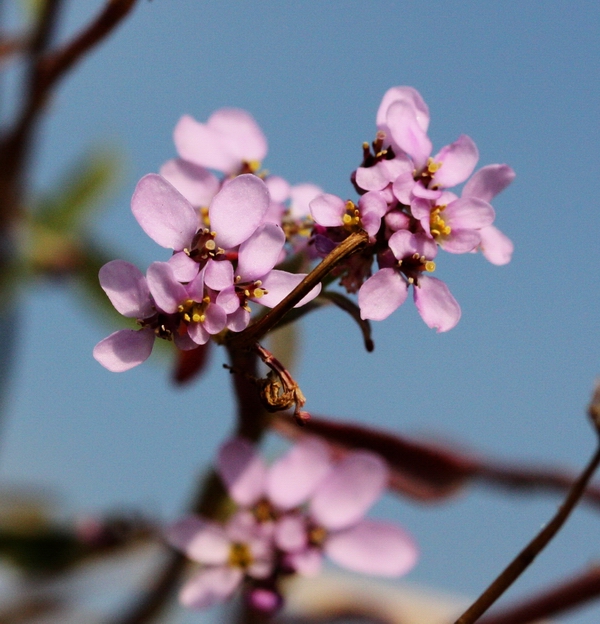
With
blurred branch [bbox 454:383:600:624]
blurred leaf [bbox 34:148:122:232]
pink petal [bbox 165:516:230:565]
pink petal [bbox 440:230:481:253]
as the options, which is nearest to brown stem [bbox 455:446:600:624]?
blurred branch [bbox 454:383:600:624]

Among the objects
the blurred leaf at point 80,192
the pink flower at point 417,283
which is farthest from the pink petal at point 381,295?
the blurred leaf at point 80,192

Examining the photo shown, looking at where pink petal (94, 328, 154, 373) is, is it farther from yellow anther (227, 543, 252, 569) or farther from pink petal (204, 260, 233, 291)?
yellow anther (227, 543, 252, 569)

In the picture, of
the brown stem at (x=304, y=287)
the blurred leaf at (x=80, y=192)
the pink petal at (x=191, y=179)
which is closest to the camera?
the brown stem at (x=304, y=287)

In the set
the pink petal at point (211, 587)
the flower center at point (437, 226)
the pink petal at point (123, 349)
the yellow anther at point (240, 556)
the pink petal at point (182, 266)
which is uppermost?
the flower center at point (437, 226)

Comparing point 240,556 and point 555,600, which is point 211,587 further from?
point 555,600

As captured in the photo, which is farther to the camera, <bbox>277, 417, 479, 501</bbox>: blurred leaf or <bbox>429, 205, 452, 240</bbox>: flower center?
<bbox>277, 417, 479, 501</bbox>: blurred leaf

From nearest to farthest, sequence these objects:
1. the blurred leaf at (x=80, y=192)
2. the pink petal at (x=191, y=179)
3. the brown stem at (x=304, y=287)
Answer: the brown stem at (x=304, y=287), the pink petal at (x=191, y=179), the blurred leaf at (x=80, y=192)

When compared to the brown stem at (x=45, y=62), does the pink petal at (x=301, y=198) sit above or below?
below

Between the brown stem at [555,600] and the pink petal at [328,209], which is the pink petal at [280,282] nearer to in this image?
the pink petal at [328,209]
